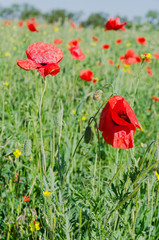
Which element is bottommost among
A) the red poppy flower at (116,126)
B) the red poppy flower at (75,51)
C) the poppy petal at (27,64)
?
the red poppy flower at (116,126)

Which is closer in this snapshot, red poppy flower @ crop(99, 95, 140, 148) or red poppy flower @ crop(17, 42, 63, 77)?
red poppy flower @ crop(99, 95, 140, 148)

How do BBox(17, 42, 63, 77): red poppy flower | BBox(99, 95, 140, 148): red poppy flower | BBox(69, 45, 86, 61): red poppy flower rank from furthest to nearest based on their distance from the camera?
BBox(69, 45, 86, 61): red poppy flower → BBox(17, 42, 63, 77): red poppy flower → BBox(99, 95, 140, 148): red poppy flower

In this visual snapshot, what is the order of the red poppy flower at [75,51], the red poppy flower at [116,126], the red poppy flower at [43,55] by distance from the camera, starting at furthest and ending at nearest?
the red poppy flower at [75,51] → the red poppy flower at [43,55] → the red poppy flower at [116,126]

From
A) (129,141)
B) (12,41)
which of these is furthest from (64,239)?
(12,41)

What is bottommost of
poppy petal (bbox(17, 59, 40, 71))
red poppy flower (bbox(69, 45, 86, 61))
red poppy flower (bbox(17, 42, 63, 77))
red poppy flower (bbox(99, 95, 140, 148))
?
red poppy flower (bbox(99, 95, 140, 148))

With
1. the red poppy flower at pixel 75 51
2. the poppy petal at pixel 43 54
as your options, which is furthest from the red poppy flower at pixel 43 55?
the red poppy flower at pixel 75 51

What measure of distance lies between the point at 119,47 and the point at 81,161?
151 inches

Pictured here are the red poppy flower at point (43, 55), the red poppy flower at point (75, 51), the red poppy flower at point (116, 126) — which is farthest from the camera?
the red poppy flower at point (75, 51)

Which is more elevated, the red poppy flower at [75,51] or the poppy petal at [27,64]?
the poppy petal at [27,64]

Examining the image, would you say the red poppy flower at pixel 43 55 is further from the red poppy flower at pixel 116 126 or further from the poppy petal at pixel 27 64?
the red poppy flower at pixel 116 126

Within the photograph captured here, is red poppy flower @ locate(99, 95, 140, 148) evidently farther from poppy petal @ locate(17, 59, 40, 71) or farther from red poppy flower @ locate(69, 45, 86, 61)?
red poppy flower @ locate(69, 45, 86, 61)

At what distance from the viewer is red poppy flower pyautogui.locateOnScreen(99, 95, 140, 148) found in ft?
2.60

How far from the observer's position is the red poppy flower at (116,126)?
792 millimetres

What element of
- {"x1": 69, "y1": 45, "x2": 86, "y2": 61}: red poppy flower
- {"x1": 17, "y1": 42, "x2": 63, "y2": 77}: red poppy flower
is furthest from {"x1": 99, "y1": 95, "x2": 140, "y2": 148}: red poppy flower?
{"x1": 69, "y1": 45, "x2": 86, "y2": 61}: red poppy flower
